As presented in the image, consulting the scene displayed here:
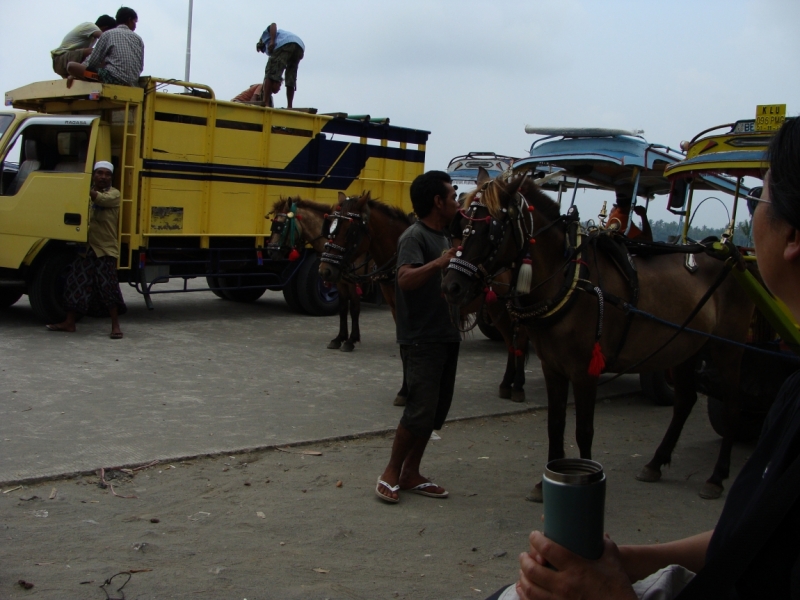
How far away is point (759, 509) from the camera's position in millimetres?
1193

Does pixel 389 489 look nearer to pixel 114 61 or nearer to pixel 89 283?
pixel 89 283

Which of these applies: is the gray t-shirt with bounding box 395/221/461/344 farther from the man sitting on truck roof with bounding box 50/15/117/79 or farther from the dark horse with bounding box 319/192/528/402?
the man sitting on truck roof with bounding box 50/15/117/79

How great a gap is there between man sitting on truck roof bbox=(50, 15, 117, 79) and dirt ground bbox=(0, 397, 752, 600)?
7.23 m

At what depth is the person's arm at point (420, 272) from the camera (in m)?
4.53

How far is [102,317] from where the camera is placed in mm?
11078

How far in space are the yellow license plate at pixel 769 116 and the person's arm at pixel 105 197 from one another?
709 cm

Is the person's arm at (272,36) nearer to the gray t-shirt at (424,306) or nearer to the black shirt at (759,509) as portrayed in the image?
the gray t-shirt at (424,306)

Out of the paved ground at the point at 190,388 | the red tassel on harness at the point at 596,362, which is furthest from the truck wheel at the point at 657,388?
the red tassel on harness at the point at 596,362

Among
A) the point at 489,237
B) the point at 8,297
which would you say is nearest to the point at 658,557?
the point at 489,237

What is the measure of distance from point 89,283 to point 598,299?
685 cm

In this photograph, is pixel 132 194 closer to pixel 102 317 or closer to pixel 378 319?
pixel 102 317

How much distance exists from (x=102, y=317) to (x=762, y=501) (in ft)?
35.8

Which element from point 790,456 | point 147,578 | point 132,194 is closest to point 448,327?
point 147,578

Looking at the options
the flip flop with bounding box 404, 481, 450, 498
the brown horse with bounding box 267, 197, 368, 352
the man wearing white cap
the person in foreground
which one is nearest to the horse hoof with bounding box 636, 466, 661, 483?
the flip flop with bounding box 404, 481, 450, 498
